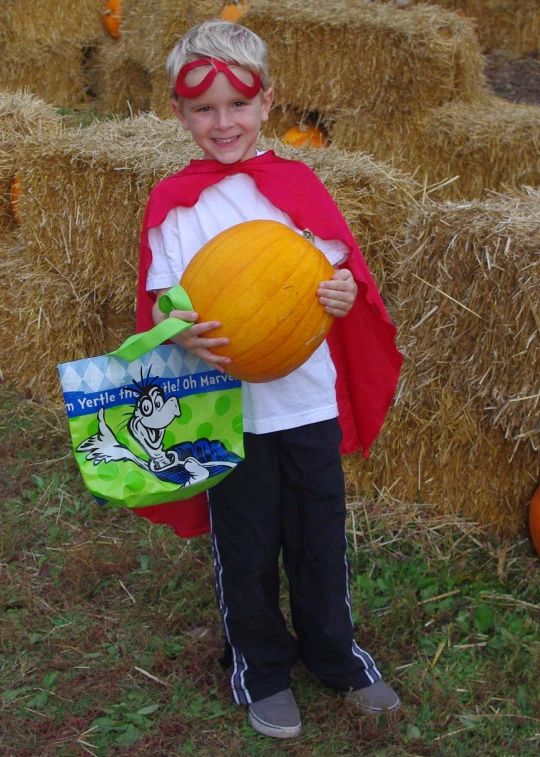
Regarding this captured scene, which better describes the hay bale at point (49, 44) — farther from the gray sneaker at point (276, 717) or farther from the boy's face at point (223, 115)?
the gray sneaker at point (276, 717)

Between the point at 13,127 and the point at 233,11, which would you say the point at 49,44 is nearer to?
the point at 233,11

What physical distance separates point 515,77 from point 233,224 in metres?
8.25

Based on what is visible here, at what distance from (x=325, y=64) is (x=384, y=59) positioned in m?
0.52

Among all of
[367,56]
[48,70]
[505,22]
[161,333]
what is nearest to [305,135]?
[367,56]

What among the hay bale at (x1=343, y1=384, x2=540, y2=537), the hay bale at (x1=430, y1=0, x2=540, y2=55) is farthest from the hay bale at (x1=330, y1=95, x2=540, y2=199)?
the hay bale at (x1=430, y1=0, x2=540, y2=55)

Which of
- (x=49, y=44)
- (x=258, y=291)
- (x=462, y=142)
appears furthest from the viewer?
(x=49, y=44)

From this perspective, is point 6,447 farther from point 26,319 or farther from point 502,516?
point 502,516

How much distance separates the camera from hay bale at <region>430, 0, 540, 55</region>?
396 inches

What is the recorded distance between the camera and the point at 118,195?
4535 mm

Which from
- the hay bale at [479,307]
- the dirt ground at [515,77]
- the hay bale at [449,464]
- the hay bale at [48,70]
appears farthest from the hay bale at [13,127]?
the dirt ground at [515,77]

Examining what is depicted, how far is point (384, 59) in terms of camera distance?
21.6 feet

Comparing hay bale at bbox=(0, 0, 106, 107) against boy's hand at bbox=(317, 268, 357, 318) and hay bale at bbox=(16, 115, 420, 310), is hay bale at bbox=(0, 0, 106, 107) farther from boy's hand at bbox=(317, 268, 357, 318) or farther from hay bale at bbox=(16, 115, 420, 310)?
boy's hand at bbox=(317, 268, 357, 318)

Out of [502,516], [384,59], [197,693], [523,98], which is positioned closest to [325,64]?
[384,59]

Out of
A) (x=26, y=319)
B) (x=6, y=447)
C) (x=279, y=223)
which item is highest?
(x=279, y=223)
